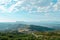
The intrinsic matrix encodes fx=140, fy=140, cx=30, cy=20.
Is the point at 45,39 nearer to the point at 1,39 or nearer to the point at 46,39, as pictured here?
the point at 46,39

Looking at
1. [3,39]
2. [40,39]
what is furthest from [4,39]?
[40,39]

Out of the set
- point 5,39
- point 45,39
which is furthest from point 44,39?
point 5,39

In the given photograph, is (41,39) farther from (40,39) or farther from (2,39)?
(2,39)

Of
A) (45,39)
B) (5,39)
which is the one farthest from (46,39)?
(5,39)

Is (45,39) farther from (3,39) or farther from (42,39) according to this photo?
(3,39)

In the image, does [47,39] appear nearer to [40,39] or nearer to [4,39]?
[40,39]
